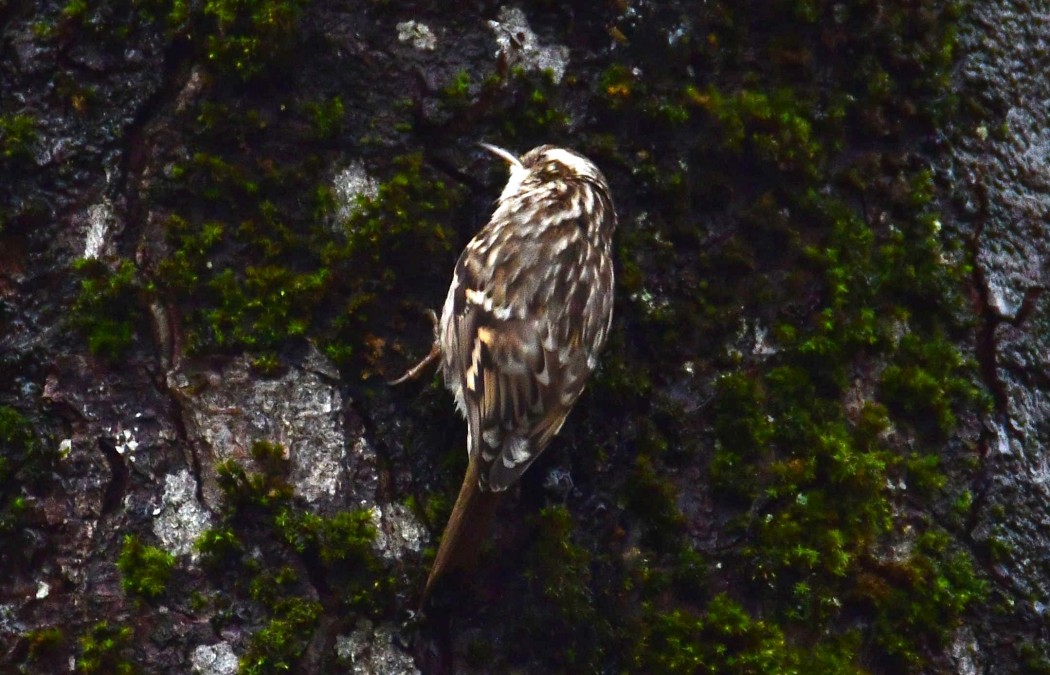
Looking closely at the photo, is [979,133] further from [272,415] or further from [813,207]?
[272,415]

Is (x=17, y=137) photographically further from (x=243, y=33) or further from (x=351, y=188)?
(x=351, y=188)

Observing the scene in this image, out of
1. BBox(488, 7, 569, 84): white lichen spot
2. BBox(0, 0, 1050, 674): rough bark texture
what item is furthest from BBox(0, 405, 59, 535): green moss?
BBox(488, 7, 569, 84): white lichen spot

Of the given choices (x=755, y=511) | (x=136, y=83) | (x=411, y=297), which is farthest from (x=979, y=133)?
(x=136, y=83)

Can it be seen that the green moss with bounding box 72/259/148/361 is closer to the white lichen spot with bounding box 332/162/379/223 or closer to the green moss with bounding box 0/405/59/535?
the green moss with bounding box 0/405/59/535

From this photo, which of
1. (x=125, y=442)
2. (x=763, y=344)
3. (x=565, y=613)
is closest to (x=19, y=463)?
(x=125, y=442)

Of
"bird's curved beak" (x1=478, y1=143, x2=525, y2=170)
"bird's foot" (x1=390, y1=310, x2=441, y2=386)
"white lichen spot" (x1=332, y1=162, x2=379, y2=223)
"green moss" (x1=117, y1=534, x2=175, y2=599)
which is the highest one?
"bird's curved beak" (x1=478, y1=143, x2=525, y2=170)

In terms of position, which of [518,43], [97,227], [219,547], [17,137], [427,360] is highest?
[518,43]

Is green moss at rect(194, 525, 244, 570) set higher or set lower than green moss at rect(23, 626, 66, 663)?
higher
